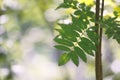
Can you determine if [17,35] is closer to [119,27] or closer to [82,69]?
[82,69]

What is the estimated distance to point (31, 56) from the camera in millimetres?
2102

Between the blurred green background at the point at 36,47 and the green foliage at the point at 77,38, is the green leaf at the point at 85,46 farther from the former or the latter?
the blurred green background at the point at 36,47

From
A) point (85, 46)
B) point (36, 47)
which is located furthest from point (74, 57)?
point (36, 47)

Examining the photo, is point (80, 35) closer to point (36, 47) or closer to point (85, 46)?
point (85, 46)

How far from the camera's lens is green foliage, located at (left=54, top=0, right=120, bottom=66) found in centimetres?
74

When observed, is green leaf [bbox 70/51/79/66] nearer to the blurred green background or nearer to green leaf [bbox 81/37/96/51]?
green leaf [bbox 81/37/96/51]

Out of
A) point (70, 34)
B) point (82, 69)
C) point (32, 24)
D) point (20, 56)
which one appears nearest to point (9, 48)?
point (20, 56)

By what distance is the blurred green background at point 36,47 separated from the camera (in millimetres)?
2014

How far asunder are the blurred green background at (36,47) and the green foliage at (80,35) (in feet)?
3.70

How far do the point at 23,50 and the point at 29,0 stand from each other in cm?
40

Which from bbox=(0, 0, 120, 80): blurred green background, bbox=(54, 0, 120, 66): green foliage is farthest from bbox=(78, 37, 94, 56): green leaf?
bbox=(0, 0, 120, 80): blurred green background

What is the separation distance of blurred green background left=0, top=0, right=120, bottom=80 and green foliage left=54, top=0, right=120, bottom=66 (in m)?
1.13

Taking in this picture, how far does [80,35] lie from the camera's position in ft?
2.50

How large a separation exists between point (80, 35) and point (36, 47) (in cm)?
138
